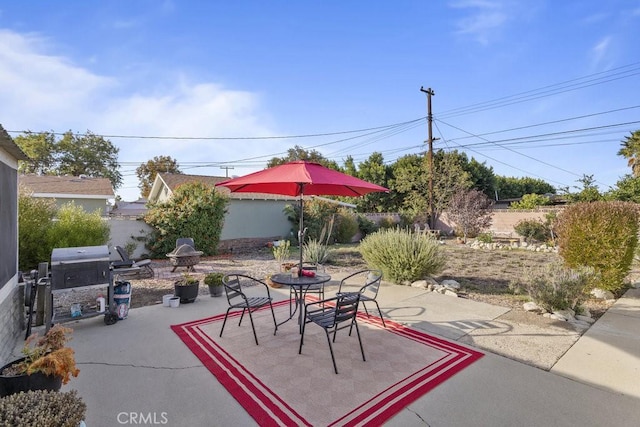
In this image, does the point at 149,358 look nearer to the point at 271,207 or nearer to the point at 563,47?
the point at 271,207

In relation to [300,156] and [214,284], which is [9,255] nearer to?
[214,284]

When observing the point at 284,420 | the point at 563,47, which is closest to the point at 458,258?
the point at 563,47

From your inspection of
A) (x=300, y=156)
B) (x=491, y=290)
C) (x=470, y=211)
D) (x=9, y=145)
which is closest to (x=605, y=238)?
(x=491, y=290)

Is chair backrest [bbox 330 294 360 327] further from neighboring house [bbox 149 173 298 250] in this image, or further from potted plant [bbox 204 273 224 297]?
neighboring house [bbox 149 173 298 250]

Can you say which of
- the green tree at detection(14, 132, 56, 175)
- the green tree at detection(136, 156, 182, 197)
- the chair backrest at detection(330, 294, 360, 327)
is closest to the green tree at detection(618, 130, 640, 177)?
the chair backrest at detection(330, 294, 360, 327)

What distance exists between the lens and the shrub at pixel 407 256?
6.72 metres

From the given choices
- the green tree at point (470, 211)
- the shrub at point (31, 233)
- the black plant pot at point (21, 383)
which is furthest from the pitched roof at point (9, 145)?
the green tree at point (470, 211)

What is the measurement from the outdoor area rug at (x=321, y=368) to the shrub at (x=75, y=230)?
4.94 metres

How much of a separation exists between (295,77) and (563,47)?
9.36m

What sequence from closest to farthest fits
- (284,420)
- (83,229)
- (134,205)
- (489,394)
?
(284,420) < (489,394) < (83,229) < (134,205)

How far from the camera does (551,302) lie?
472 cm

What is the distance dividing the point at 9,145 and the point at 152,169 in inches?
1320

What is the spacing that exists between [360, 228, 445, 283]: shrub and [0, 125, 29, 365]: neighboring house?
6.22 metres

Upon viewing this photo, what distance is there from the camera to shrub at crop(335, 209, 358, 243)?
1569 cm
